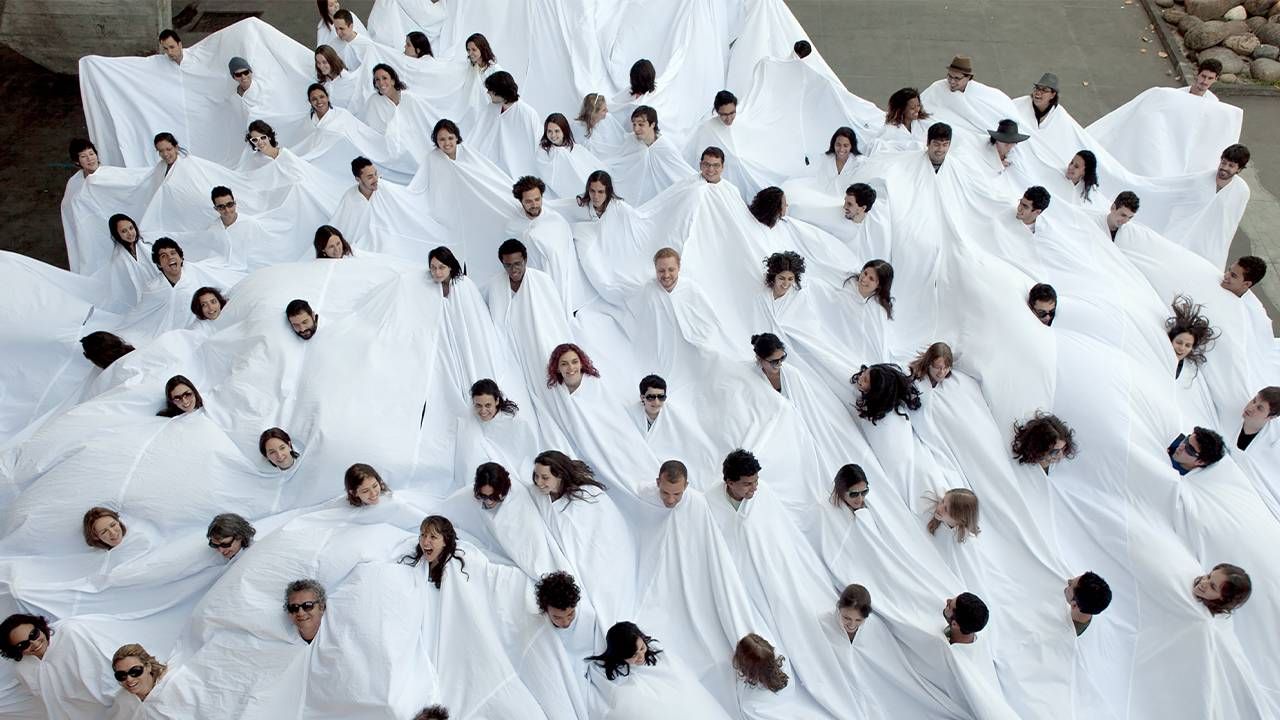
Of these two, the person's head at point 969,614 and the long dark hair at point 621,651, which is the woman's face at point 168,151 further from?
the person's head at point 969,614

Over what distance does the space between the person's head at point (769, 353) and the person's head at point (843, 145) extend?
267cm

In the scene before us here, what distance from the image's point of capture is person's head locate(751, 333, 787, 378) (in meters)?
6.01

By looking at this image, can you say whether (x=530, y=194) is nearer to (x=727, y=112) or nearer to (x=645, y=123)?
(x=645, y=123)

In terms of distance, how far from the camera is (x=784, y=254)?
6727 millimetres

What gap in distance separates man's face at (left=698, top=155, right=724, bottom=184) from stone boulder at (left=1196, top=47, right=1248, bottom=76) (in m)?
7.44

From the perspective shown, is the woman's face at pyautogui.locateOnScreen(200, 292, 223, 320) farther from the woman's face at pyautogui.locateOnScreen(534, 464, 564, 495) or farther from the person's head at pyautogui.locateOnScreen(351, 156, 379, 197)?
the woman's face at pyautogui.locateOnScreen(534, 464, 564, 495)

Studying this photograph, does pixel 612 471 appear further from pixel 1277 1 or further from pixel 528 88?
pixel 1277 1

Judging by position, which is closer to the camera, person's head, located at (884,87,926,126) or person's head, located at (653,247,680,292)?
person's head, located at (653,247,680,292)

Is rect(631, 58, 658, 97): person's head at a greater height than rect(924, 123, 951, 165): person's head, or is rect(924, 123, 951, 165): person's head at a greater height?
rect(924, 123, 951, 165): person's head

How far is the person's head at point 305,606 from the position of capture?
15.9ft

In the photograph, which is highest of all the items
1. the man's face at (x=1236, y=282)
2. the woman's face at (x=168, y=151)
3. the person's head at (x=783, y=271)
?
the man's face at (x=1236, y=282)

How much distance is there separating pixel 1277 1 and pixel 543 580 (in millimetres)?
12184

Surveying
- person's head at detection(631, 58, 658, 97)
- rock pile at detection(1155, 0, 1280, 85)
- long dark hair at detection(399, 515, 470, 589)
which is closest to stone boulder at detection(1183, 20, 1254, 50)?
rock pile at detection(1155, 0, 1280, 85)

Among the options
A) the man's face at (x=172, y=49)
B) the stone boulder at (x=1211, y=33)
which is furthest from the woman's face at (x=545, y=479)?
the stone boulder at (x=1211, y=33)
